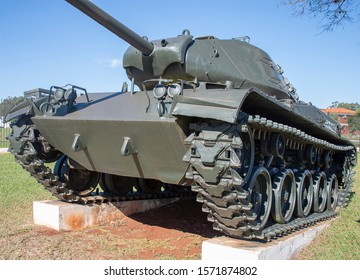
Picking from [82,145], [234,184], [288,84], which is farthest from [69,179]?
[288,84]

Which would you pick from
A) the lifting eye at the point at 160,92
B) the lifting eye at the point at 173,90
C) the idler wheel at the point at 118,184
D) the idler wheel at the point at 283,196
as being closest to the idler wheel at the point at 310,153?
the idler wheel at the point at 283,196

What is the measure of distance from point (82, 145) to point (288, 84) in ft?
15.3

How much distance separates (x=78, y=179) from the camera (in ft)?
26.0

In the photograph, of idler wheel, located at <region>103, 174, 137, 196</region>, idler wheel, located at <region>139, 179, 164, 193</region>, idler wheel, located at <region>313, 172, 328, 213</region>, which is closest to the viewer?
idler wheel, located at <region>313, 172, 328, 213</region>

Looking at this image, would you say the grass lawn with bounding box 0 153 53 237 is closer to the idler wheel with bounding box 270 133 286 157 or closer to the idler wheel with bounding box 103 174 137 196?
the idler wheel with bounding box 103 174 137 196

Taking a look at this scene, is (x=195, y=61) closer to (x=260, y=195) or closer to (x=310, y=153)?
(x=260, y=195)

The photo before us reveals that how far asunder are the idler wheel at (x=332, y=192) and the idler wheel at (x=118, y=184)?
3865 mm

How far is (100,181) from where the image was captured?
8.32 meters

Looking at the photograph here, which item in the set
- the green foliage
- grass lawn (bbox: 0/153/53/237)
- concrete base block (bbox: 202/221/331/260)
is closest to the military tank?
concrete base block (bbox: 202/221/331/260)

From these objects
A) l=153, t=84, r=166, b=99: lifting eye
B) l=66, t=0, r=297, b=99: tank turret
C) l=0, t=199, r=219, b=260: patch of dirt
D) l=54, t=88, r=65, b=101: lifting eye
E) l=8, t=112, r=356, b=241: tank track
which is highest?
l=66, t=0, r=297, b=99: tank turret

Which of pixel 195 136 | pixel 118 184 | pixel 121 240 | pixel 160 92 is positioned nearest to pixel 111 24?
pixel 160 92

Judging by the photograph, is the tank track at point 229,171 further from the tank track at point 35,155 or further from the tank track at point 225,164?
the tank track at point 35,155

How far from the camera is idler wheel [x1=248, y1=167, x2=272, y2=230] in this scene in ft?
18.1

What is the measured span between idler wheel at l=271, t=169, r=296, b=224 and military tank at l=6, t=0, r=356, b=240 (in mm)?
16
